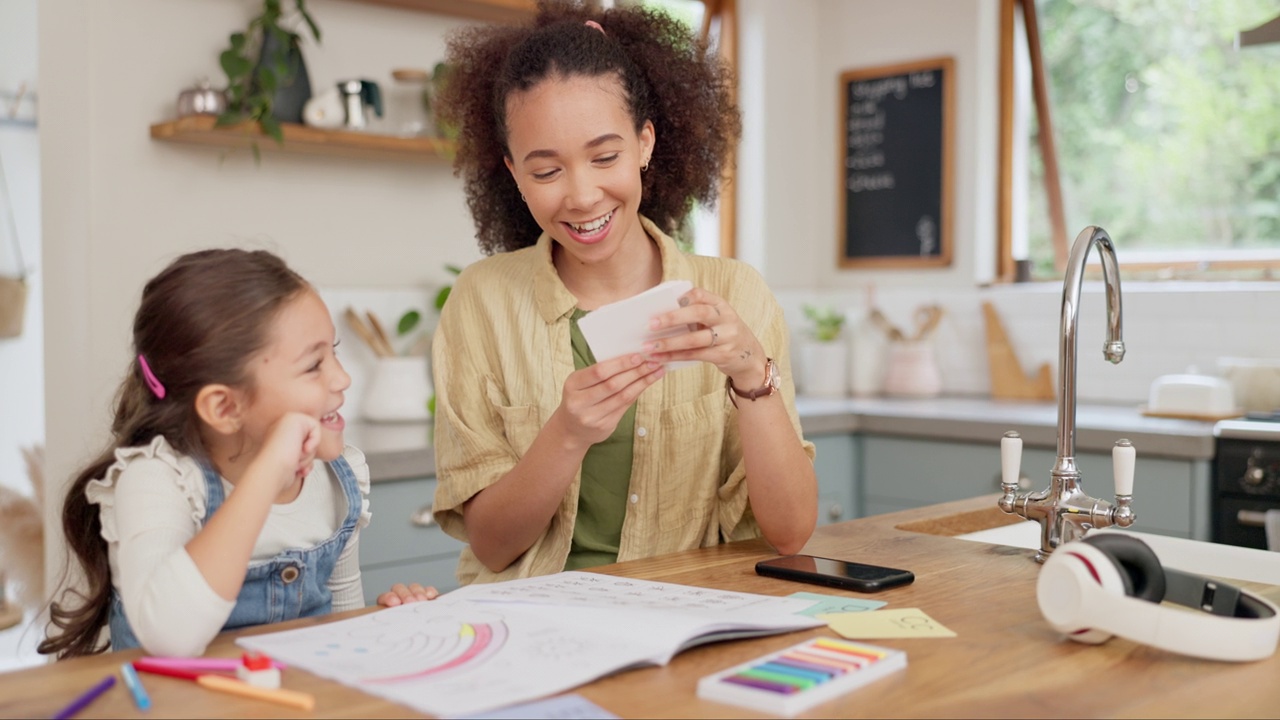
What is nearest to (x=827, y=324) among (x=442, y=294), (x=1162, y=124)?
Answer: (x=1162, y=124)

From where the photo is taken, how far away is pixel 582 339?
1.95 metres

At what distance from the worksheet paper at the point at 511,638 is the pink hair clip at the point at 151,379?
383mm

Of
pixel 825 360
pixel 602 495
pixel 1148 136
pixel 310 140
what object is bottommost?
pixel 602 495

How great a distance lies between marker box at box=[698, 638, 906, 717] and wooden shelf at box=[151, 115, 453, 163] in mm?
2366

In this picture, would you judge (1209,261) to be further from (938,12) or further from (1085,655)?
(1085,655)

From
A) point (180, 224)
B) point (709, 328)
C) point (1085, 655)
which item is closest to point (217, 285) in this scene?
point (709, 328)

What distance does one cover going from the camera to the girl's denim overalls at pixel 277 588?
140cm

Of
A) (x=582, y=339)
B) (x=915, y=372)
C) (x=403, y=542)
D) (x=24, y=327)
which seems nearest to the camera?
(x=582, y=339)

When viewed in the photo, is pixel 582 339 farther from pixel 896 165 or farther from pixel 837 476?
pixel 896 165

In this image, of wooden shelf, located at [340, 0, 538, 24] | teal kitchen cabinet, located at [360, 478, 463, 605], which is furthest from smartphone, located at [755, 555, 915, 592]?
wooden shelf, located at [340, 0, 538, 24]

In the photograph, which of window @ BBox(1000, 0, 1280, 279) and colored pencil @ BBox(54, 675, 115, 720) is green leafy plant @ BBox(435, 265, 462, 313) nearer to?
window @ BBox(1000, 0, 1280, 279)

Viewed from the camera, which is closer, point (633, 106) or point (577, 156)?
point (577, 156)

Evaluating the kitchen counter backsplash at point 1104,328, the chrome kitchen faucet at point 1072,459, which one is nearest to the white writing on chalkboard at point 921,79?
the kitchen counter backsplash at point 1104,328

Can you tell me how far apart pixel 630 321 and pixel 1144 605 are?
0.64m
